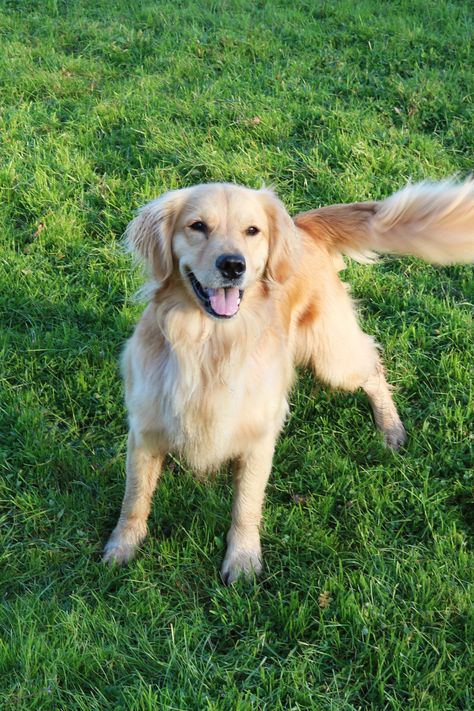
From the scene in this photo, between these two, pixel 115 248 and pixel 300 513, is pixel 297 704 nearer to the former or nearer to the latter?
pixel 300 513

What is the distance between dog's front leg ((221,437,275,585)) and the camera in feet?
9.27

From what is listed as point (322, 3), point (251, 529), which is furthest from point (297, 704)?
point (322, 3)

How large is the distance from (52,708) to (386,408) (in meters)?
2.15

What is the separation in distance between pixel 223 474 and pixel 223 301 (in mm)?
1003

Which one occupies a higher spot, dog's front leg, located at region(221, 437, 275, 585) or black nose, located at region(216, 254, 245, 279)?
black nose, located at region(216, 254, 245, 279)

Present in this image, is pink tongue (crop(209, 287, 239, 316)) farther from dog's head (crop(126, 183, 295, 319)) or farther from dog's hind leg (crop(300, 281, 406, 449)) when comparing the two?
dog's hind leg (crop(300, 281, 406, 449))

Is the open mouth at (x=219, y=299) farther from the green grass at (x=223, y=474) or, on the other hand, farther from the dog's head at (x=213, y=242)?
the green grass at (x=223, y=474)

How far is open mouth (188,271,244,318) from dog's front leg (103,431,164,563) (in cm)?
65

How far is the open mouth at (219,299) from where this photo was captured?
2615mm

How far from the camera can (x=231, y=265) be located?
2.50m

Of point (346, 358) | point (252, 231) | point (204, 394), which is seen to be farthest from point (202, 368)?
point (346, 358)

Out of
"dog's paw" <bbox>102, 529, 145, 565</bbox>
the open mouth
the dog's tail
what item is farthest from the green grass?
the open mouth

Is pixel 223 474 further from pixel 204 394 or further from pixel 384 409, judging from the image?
pixel 384 409

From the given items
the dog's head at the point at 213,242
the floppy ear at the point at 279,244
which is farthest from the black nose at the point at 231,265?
the floppy ear at the point at 279,244
